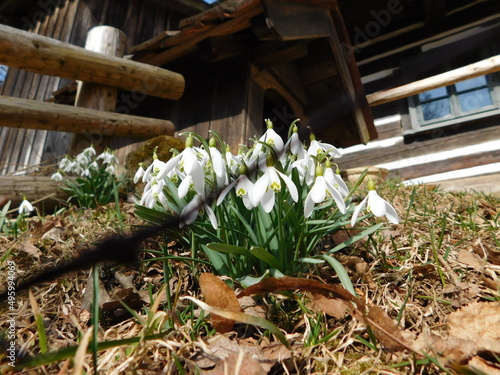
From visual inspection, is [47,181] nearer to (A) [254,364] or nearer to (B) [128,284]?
(B) [128,284]

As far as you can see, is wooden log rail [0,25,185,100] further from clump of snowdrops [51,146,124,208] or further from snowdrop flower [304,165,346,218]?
snowdrop flower [304,165,346,218]

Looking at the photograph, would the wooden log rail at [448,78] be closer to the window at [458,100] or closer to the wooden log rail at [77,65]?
the wooden log rail at [77,65]

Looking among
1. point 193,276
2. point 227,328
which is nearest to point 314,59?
point 193,276

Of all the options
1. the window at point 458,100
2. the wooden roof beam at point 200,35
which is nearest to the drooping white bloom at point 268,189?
the wooden roof beam at point 200,35

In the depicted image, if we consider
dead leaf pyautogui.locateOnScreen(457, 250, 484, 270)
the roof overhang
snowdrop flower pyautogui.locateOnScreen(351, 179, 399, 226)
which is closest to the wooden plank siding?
the roof overhang

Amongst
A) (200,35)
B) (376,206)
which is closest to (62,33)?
(200,35)

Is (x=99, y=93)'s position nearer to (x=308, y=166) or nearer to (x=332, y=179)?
(x=308, y=166)
